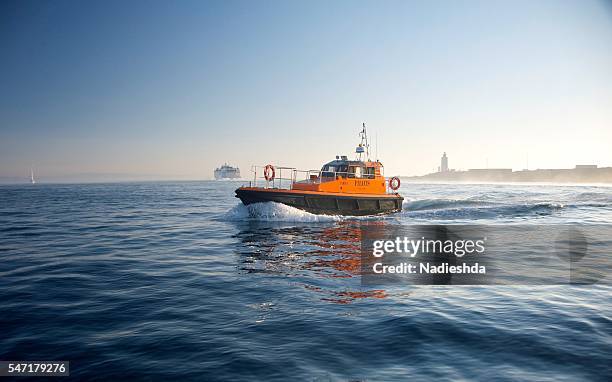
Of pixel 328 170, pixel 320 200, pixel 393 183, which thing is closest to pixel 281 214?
pixel 320 200

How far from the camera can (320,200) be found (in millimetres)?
19156

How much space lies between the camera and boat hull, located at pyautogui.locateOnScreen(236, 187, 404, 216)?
18453mm

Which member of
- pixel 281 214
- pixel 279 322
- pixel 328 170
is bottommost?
pixel 279 322

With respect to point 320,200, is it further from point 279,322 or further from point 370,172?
point 279,322

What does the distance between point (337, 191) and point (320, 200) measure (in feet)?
4.78

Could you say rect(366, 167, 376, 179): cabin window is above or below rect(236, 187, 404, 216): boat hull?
above

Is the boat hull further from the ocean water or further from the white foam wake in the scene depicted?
the ocean water

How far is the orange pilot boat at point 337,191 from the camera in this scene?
18.6 meters

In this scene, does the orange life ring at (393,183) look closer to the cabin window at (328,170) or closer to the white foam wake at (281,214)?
the cabin window at (328,170)

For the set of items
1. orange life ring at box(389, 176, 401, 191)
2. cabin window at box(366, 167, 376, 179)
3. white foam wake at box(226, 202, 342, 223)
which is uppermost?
cabin window at box(366, 167, 376, 179)

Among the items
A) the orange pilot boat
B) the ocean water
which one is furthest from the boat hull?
the ocean water

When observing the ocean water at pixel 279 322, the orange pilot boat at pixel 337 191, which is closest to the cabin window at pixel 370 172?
the orange pilot boat at pixel 337 191

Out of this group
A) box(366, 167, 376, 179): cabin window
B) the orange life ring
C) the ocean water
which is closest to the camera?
the ocean water

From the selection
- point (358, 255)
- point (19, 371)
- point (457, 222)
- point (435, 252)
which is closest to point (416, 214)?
point (457, 222)
